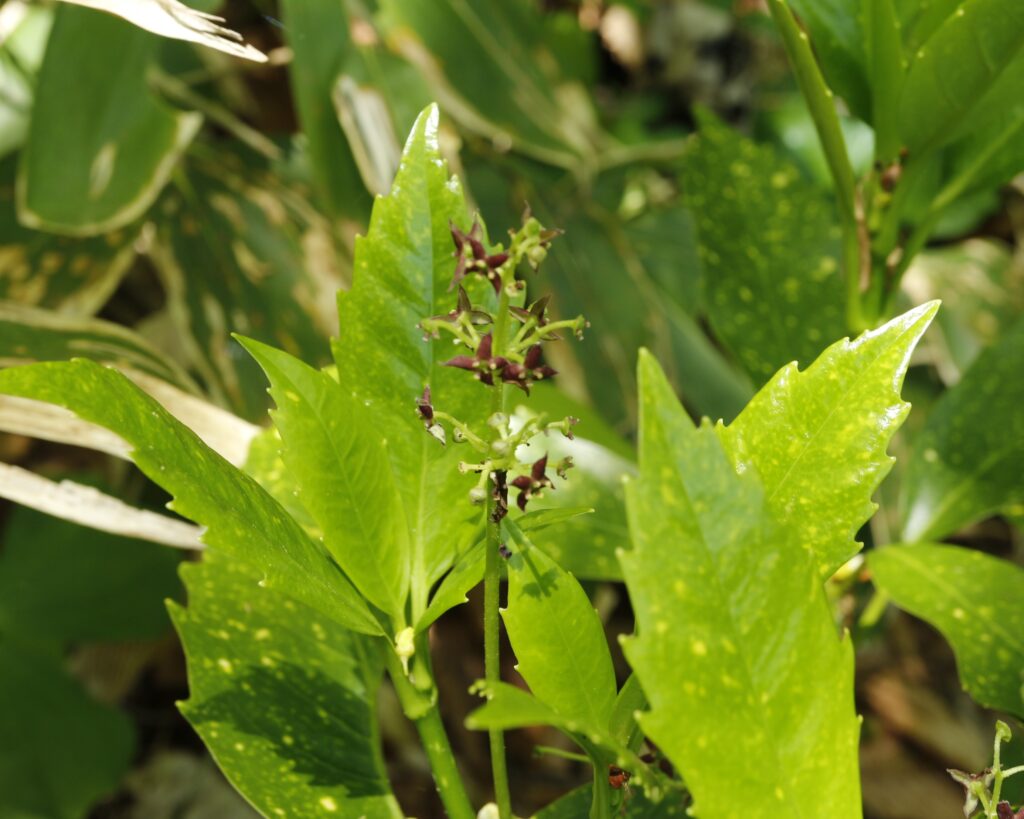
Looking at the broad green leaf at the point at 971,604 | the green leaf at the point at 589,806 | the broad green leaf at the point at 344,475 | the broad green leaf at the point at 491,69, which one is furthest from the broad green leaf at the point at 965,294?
the broad green leaf at the point at 344,475

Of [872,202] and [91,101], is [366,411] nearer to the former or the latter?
[872,202]

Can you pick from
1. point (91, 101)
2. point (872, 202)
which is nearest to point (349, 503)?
point (872, 202)

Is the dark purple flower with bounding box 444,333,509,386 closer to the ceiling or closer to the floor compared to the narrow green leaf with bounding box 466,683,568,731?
closer to the ceiling

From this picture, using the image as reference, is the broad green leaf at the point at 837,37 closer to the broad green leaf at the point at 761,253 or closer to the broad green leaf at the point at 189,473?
the broad green leaf at the point at 761,253

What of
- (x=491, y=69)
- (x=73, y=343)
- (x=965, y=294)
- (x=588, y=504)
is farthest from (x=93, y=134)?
(x=965, y=294)

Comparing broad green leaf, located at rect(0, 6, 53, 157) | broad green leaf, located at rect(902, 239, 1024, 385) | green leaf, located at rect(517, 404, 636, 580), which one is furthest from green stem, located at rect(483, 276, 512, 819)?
broad green leaf, located at rect(902, 239, 1024, 385)

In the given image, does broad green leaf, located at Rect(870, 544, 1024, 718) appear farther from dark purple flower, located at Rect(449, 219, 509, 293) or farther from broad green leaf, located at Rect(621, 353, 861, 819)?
dark purple flower, located at Rect(449, 219, 509, 293)

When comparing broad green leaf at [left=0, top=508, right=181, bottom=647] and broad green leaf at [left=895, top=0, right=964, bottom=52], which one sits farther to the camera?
broad green leaf at [left=0, top=508, right=181, bottom=647]
